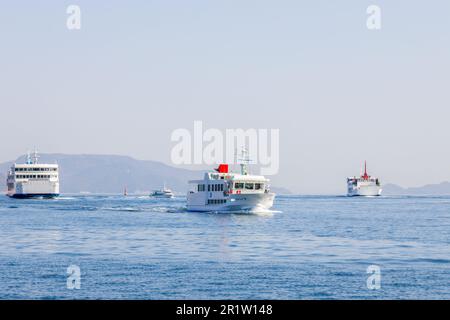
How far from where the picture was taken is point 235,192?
94250mm

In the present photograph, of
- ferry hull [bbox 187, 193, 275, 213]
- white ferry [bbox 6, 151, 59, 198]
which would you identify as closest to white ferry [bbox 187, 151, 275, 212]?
ferry hull [bbox 187, 193, 275, 213]

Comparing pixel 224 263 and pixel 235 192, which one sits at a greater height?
pixel 235 192

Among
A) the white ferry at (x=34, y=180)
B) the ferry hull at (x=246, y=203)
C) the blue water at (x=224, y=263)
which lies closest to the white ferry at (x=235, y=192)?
the ferry hull at (x=246, y=203)

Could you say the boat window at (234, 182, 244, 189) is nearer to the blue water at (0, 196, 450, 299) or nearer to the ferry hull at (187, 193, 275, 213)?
the ferry hull at (187, 193, 275, 213)

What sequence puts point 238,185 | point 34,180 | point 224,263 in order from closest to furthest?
point 224,263
point 238,185
point 34,180

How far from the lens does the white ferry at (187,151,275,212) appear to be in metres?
93.8

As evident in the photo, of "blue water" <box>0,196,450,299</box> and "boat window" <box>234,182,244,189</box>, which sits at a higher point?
"boat window" <box>234,182,244,189</box>

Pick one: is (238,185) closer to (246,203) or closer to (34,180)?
(246,203)

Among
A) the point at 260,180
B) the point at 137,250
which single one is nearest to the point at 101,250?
the point at 137,250

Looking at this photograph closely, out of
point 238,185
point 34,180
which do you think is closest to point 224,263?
point 238,185

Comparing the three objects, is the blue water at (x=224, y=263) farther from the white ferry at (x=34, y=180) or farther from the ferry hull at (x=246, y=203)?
the white ferry at (x=34, y=180)

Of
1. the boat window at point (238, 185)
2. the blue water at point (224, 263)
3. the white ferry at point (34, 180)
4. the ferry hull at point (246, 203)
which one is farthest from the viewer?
the white ferry at point (34, 180)

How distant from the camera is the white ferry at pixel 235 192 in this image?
93.8 metres

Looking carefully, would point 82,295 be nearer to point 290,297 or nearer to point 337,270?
point 290,297
